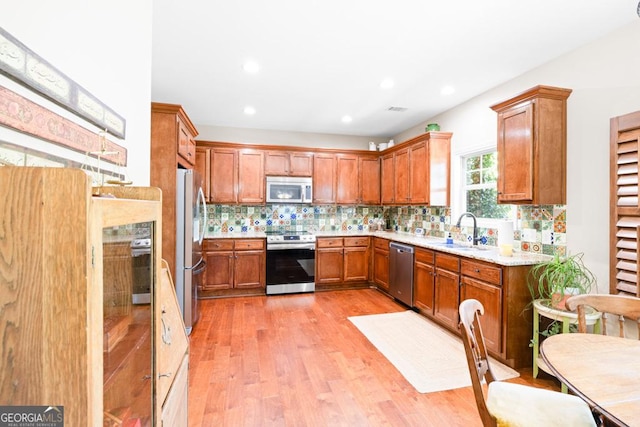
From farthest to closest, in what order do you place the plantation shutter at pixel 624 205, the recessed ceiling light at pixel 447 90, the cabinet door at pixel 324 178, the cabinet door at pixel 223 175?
the cabinet door at pixel 324 178 < the cabinet door at pixel 223 175 < the recessed ceiling light at pixel 447 90 < the plantation shutter at pixel 624 205

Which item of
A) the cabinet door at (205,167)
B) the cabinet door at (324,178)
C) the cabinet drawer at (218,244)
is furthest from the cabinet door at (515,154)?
the cabinet door at (205,167)

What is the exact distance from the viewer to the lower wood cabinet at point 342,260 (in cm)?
491

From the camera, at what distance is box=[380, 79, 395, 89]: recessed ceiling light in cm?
329

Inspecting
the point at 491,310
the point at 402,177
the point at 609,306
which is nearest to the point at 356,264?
the point at 402,177

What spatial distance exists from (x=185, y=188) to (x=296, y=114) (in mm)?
2080

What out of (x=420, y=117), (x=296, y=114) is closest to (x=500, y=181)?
(x=420, y=117)

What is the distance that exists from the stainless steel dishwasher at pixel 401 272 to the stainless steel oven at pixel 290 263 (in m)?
1.20

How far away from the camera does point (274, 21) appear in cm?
224

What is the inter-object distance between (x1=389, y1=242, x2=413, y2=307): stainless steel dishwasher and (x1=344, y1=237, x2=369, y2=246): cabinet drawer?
65 cm

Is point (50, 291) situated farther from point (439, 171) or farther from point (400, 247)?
point (439, 171)

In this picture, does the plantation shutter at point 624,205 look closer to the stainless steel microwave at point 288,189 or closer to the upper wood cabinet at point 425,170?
the upper wood cabinet at point 425,170

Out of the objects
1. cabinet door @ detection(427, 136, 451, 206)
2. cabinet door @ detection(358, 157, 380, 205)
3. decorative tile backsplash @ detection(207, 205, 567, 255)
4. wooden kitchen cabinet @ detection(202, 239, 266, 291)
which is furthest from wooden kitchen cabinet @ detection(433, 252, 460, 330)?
wooden kitchen cabinet @ detection(202, 239, 266, 291)

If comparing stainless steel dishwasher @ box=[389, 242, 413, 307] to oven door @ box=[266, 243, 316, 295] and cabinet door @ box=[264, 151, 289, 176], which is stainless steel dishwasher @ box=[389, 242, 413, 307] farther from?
cabinet door @ box=[264, 151, 289, 176]

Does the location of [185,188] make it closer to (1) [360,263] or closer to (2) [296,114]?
(2) [296,114]
